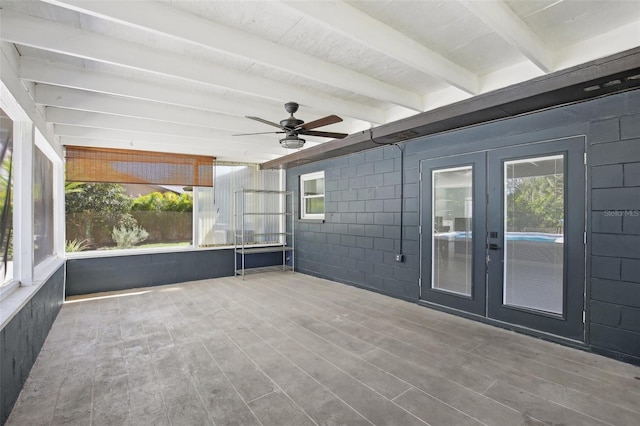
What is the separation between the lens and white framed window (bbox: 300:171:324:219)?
635 cm

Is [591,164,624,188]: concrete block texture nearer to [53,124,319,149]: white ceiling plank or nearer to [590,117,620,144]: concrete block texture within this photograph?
[590,117,620,144]: concrete block texture

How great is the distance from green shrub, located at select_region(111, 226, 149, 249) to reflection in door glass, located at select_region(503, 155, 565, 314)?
5.88 meters

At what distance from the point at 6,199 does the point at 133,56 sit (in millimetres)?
1551

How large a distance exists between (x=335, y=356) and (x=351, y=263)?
2.71 metres

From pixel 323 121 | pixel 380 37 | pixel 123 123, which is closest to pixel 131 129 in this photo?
pixel 123 123

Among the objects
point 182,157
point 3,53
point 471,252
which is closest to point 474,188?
point 471,252

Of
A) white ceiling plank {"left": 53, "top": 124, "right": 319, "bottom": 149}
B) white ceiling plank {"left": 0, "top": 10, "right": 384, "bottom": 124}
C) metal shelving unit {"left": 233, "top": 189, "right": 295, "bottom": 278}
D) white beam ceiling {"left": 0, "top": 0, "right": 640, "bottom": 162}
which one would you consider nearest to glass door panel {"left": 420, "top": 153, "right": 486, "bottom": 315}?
white beam ceiling {"left": 0, "top": 0, "right": 640, "bottom": 162}

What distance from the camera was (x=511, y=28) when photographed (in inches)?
83.7

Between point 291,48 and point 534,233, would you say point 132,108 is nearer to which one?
point 291,48

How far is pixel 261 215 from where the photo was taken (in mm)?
7121

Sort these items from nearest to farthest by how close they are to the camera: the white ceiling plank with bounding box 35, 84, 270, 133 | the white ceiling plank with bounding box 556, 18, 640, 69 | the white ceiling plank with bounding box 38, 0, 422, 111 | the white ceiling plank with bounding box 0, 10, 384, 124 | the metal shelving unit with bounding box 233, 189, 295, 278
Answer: the white ceiling plank with bounding box 38, 0, 422, 111
the white ceiling plank with bounding box 0, 10, 384, 124
the white ceiling plank with bounding box 556, 18, 640, 69
the white ceiling plank with bounding box 35, 84, 270, 133
the metal shelving unit with bounding box 233, 189, 295, 278

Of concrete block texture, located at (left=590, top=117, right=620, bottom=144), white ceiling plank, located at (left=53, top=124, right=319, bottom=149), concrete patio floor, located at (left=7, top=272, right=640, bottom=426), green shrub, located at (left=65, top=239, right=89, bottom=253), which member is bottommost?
concrete patio floor, located at (left=7, top=272, right=640, bottom=426)

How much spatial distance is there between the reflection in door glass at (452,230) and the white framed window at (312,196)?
2.62m

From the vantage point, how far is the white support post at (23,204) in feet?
8.98
